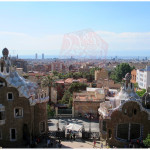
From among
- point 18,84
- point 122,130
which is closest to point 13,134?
point 18,84

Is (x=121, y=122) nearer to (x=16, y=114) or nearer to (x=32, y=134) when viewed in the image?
(x=32, y=134)

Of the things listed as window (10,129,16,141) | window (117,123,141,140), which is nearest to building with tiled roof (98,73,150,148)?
window (117,123,141,140)

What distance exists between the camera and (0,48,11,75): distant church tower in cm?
2476

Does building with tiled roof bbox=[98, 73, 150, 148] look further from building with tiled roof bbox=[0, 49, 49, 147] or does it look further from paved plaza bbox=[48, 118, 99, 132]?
building with tiled roof bbox=[0, 49, 49, 147]

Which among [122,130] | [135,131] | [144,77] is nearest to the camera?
[135,131]

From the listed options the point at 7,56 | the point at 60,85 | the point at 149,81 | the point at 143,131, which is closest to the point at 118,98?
the point at 143,131

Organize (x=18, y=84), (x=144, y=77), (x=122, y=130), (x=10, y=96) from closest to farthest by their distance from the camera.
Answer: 1. (x=18, y=84)
2. (x=10, y=96)
3. (x=122, y=130)
4. (x=144, y=77)

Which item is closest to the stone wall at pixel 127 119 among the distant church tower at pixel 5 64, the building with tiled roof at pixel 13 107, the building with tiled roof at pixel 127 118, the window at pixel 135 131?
the building with tiled roof at pixel 127 118

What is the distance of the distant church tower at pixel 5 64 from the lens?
24.8m

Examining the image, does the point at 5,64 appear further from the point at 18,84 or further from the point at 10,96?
the point at 10,96

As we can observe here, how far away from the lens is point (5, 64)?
25.0m

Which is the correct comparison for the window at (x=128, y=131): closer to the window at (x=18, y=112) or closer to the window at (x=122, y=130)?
the window at (x=122, y=130)

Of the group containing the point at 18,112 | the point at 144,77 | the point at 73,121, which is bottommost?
the point at 73,121

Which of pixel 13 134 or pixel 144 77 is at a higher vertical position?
pixel 144 77
